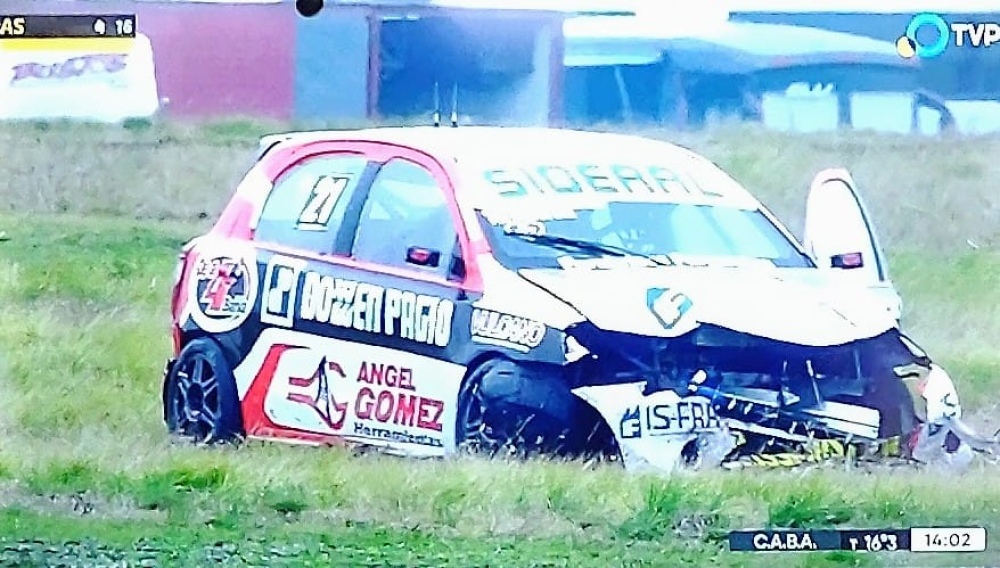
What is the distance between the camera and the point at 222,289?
3.23m

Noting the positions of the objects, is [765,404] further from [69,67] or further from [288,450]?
[69,67]

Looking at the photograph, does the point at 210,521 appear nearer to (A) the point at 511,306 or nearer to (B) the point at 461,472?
(B) the point at 461,472

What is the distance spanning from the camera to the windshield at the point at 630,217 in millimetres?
3145

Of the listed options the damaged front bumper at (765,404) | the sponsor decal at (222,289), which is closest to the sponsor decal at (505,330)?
the damaged front bumper at (765,404)

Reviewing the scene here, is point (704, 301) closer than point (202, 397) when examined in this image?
Yes

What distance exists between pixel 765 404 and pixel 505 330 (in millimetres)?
528

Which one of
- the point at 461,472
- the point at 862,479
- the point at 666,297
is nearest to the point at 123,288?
the point at 461,472

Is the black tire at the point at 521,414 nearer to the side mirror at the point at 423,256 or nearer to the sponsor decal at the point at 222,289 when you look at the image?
the side mirror at the point at 423,256

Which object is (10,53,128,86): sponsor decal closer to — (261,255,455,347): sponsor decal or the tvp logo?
(261,255,455,347): sponsor decal

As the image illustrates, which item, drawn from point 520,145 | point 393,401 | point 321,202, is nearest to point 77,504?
point 393,401

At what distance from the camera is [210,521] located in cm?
317

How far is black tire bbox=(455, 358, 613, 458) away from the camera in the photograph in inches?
122

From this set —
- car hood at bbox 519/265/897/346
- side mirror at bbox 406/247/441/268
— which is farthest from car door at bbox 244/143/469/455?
car hood at bbox 519/265/897/346

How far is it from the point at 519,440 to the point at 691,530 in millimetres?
383
